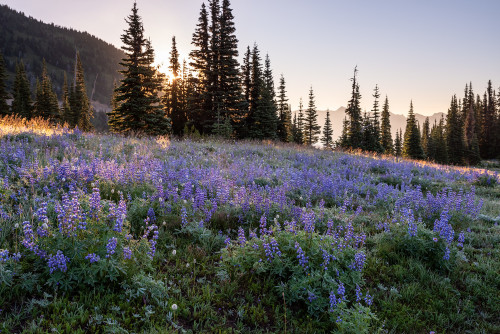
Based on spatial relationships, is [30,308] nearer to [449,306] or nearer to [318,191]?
[449,306]

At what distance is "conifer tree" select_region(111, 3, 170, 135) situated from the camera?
2345cm

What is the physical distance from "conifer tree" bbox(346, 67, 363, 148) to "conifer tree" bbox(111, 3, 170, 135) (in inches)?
1453

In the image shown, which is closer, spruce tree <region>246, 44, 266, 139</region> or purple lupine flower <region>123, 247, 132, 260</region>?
purple lupine flower <region>123, 247, 132, 260</region>

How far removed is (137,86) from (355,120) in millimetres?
39981

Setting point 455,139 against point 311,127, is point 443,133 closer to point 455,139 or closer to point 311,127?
point 455,139

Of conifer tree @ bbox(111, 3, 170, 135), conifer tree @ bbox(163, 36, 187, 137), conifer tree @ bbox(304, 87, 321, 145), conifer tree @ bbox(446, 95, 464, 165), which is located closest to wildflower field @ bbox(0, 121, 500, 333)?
conifer tree @ bbox(111, 3, 170, 135)

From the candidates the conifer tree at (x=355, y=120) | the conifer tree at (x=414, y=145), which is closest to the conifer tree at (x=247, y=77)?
the conifer tree at (x=355, y=120)

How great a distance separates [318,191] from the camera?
7965 millimetres

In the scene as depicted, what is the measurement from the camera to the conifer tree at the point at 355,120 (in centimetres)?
5056

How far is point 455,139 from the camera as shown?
66250 millimetres

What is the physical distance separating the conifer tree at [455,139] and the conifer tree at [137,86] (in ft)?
217

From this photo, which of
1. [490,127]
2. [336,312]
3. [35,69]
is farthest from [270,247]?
[35,69]

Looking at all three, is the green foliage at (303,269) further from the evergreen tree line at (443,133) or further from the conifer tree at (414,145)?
the conifer tree at (414,145)

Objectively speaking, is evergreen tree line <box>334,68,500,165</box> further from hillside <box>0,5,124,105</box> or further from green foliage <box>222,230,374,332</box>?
hillside <box>0,5,124,105</box>
